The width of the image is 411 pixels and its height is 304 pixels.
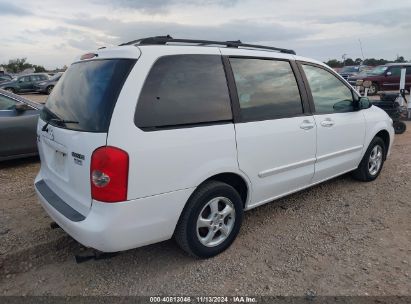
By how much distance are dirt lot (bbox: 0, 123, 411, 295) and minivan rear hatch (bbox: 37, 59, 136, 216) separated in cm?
64

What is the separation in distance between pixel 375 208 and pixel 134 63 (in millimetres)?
3227

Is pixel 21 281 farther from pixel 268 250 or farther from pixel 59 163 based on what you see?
pixel 268 250

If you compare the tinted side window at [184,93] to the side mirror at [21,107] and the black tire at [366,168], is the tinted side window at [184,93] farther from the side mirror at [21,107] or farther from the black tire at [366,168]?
the side mirror at [21,107]

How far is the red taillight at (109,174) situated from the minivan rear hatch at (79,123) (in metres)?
0.06

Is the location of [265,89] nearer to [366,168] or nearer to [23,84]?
[366,168]

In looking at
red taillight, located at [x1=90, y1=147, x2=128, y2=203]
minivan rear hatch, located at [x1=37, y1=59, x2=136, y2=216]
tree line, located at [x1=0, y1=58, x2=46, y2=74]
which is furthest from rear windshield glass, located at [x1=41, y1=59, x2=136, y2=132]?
tree line, located at [x1=0, y1=58, x2=46, y2=74]

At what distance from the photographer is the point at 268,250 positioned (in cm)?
341

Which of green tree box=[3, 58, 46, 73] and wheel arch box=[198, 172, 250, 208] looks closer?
wheel arch box=[198, 172, 250, 208]

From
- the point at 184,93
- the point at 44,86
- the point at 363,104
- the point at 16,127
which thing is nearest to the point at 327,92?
the point at 363,104

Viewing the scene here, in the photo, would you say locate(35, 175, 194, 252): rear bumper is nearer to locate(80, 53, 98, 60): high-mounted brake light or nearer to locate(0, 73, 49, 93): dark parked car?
locate(80, 53, 98, 60): high-mounted brake light

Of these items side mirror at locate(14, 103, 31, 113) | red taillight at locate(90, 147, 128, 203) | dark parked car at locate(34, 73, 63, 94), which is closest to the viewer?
red taillight at locate(90, 147, 128, 203)

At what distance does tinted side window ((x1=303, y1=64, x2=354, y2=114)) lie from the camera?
412 centimetres

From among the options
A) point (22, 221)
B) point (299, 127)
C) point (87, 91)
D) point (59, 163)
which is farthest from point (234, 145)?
point (22, 221)

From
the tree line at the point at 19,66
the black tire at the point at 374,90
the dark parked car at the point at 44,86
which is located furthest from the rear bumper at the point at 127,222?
the tree line at the point at 19,66
